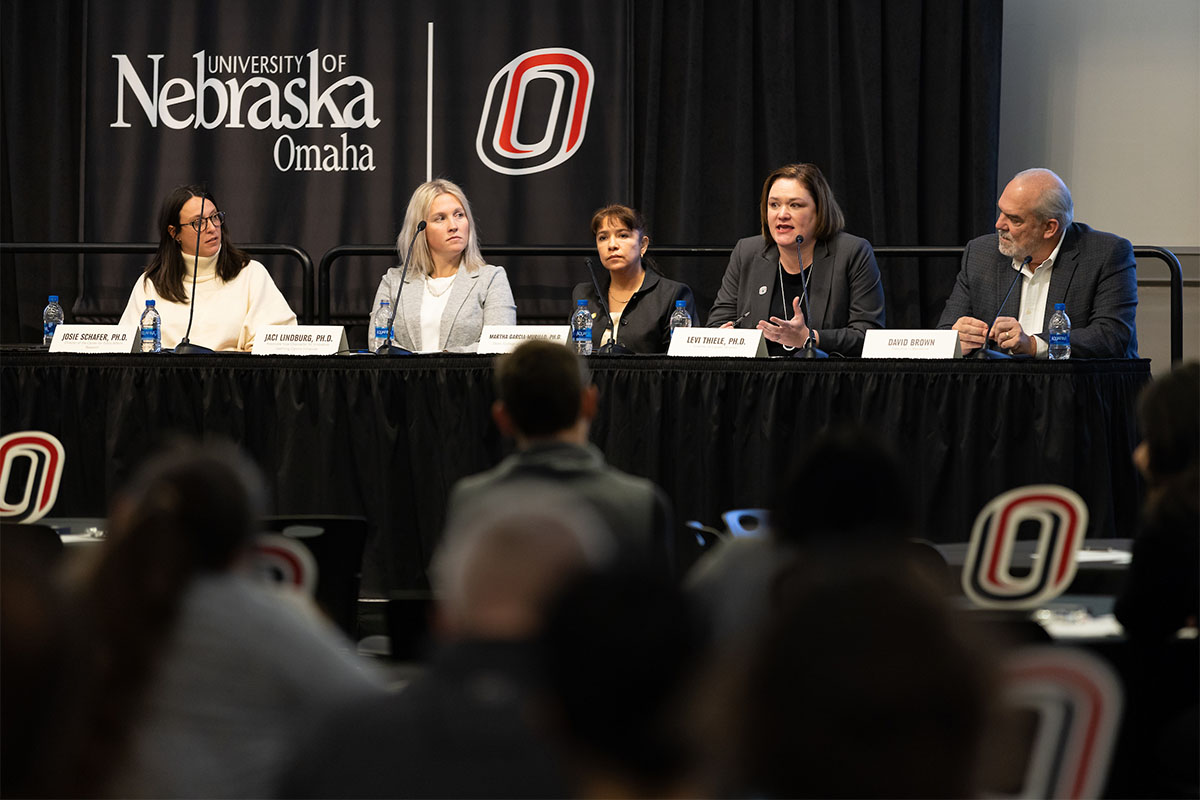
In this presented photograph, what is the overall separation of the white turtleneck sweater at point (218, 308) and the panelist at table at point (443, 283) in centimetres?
38

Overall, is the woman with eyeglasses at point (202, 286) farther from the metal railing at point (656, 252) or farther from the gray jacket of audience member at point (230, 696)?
the gray jacket of audience member at point (230, 696)

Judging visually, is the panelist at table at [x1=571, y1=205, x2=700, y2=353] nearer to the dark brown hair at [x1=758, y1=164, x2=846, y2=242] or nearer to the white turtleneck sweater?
the dark brown hair at [x1=758, y1=164, x2=846, y2=242]

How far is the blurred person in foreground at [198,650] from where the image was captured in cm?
120

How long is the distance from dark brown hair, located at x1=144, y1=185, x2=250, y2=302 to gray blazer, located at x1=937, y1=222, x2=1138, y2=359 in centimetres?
239

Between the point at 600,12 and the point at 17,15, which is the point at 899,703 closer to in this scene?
the point at 600,12

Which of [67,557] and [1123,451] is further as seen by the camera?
[1123,451]

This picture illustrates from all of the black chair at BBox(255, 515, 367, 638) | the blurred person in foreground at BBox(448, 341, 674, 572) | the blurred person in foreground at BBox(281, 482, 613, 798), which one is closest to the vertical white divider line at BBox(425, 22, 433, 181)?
the blurred person in foreground at BBox(448, 341, 674, 572)

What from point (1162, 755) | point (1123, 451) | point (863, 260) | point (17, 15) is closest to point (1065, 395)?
point (1123, 451)

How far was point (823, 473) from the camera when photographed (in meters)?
1.47

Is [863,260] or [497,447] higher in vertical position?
[863,260]

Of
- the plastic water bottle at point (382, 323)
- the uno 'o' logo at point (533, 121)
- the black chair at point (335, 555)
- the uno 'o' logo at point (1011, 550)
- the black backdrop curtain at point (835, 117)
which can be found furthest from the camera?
the uno 'o' logo at point (533, 121)

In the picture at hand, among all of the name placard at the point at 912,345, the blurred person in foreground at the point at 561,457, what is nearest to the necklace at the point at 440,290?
the name placard at the point at 912,345

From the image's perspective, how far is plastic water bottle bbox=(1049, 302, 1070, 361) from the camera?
3678 mm

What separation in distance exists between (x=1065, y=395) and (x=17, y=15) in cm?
461
